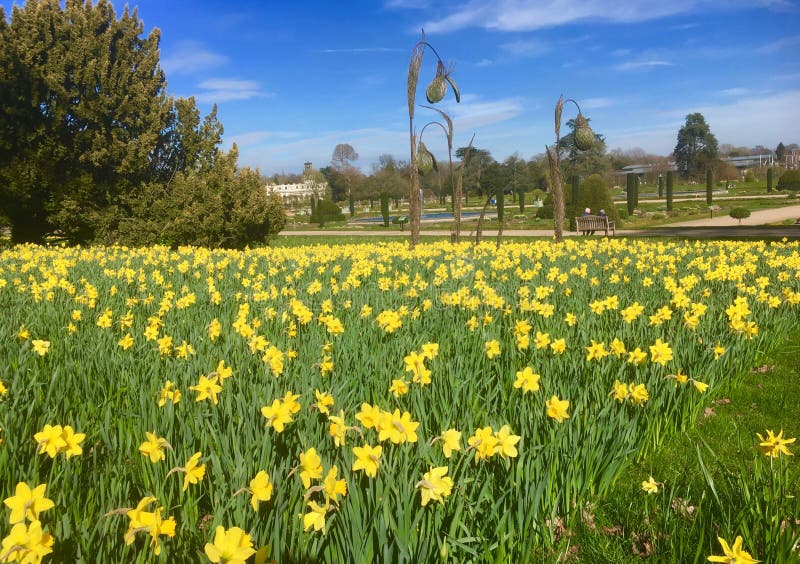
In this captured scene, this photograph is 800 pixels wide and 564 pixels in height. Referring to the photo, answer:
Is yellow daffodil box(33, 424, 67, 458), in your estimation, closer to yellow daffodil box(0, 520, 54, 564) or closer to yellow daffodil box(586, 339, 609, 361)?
yellow daffodil box(0, 520, 54, 564)

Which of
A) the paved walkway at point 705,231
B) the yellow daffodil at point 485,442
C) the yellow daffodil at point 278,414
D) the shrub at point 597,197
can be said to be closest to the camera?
the yellow daffodil at point 485,442

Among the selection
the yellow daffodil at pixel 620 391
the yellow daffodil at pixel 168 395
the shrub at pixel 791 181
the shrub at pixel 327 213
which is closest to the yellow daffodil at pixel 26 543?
the yellow daffodil at pixel 168 395

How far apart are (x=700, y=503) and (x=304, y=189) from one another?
4404 inches

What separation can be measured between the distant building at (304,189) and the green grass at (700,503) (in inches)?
1506

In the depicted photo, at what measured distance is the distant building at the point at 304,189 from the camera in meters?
76.4

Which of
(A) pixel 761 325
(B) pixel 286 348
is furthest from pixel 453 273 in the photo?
(B) pixel 286 348

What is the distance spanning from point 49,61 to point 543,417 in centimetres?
1921

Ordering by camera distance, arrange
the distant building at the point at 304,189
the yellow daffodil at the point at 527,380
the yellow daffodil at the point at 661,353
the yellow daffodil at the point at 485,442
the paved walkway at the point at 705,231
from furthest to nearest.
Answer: the distant building at the point at 304,189 → the paved walkway at the point at 705,231 → the yellow daffodil at the point at 661,353 → the yellow daffodil at the point at 527,380 → the yellow daffodil at the point at 485,442

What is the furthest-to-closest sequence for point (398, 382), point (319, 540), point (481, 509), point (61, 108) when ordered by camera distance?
point (61, 108), point (398, 382), point (481, 509), point (319, 540)

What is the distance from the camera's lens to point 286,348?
389 centimetres

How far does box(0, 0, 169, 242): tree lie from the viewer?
16.6 metres

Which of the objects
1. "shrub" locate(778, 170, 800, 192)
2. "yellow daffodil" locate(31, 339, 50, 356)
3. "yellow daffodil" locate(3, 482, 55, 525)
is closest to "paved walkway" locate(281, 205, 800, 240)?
"yellow daffodil" locate(31, 339, 50, 356)

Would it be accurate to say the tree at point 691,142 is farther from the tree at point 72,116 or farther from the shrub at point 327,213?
the tree at point 72,116

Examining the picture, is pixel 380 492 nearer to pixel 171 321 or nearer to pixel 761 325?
pixel 171 321
